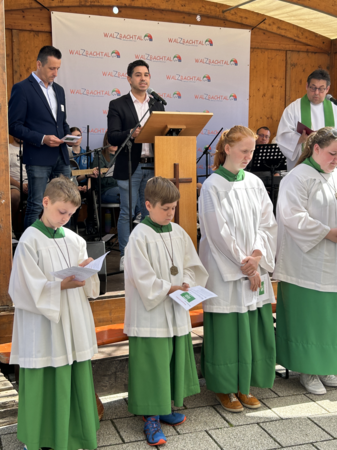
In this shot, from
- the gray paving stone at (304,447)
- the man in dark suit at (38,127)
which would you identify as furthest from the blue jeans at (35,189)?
the gray paving stone at (304,447)

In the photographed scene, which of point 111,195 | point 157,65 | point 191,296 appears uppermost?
point 157,65

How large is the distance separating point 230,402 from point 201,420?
22 centimetres

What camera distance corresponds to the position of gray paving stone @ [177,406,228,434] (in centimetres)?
282

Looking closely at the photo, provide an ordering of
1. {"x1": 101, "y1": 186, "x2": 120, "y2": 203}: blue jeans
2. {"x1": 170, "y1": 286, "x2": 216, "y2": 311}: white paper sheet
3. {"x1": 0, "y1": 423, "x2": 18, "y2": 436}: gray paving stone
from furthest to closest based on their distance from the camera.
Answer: {"x1": 101, "y1": 186, "x2": 120, "y2": 203}: blue jeans → {"x1": 0, "y1": 423, "x2": 18, "y2": 436}: gray paving stone → {"x1": 170, "y1": 286, "x2": 216, "y2": 311}: white paper sheet

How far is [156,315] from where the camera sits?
8.80 ft

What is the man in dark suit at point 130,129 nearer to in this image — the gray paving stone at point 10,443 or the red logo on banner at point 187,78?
the gray paving stone at point 10,443

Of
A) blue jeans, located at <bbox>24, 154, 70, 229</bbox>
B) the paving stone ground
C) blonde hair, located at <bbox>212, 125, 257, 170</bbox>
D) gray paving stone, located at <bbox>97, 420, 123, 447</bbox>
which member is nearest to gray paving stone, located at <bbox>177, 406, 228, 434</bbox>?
the paving stone ground

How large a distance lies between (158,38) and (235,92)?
1.51 metres

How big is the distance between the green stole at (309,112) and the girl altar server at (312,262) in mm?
2052

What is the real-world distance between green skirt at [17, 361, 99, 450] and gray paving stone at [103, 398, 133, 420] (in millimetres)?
466

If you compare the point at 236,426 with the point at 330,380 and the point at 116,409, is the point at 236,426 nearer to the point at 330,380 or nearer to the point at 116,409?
the point at 116,409

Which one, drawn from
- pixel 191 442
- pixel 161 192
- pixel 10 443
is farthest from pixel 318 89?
pixel 10 443

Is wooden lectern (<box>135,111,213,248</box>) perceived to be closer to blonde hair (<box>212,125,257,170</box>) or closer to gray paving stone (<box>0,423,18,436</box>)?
blonde hair (<box>212,125,257,170</box>)

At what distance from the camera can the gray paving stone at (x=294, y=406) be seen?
301 centimetres
